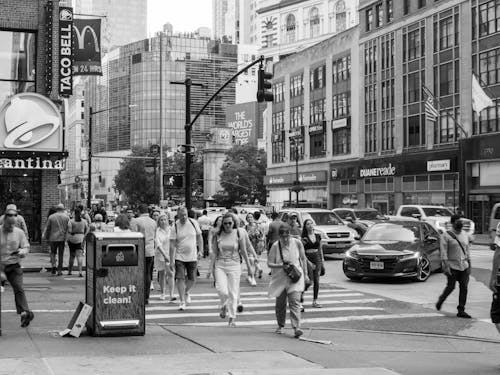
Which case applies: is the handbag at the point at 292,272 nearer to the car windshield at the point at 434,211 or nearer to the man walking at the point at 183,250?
the man walking at the point at 183,250

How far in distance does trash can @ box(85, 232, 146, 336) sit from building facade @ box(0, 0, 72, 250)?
678 inches

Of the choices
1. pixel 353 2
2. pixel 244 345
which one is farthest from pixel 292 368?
pixel 353 2

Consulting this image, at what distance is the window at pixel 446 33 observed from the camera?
52.4 meters

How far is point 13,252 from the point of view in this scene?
36.8 ft

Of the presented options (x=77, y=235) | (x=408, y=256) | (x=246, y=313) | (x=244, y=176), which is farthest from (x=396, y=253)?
(x=244, y=176)

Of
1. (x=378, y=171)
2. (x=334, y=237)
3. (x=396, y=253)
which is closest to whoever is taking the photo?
(x=396, y=253)

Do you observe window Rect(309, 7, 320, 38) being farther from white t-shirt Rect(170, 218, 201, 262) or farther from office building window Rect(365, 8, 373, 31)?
white t-shirt Rect(170, 218, 201, 262)

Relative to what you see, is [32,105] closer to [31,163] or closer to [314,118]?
[31,163]

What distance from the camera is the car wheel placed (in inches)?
731

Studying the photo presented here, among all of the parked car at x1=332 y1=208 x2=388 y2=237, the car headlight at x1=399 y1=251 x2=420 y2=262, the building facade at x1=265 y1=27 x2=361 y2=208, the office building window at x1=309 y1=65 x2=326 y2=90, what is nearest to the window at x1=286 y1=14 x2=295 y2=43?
the building facade at x1=265 y1=27 x2=361 y2=208

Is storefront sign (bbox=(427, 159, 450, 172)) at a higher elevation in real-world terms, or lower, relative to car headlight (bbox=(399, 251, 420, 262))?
higher

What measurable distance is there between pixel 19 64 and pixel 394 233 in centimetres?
1579

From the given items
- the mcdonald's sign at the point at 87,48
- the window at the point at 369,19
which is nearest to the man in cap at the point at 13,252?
the mcdonald's sign at the point at 87,48

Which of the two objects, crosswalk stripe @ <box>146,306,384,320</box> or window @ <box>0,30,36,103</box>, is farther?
window @ <box>0,30,36,103</box>
